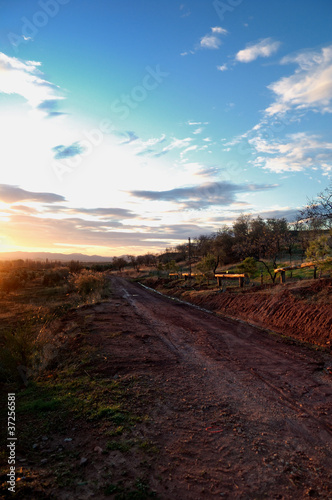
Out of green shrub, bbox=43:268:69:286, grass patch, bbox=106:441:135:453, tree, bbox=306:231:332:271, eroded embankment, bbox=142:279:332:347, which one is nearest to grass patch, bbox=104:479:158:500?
grass patch, bbox=106:441:135:453

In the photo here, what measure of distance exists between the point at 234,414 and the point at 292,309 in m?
8.02

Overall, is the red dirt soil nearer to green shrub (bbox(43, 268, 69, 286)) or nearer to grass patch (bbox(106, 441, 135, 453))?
grass patch (bbox(106, 441, 135, 453))

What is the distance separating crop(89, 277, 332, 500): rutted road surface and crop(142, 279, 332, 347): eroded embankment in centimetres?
137

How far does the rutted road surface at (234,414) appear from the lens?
131 inches

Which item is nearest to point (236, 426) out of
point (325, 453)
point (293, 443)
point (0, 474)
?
point (293, 443)

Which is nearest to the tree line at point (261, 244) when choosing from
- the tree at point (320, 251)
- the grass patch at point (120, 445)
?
the tree at point (320, 251)

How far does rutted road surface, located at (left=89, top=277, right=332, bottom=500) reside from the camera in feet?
10.9

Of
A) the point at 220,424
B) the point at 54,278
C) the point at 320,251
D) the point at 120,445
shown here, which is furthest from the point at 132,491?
the point at 54,278

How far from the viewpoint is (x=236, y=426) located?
446 cm

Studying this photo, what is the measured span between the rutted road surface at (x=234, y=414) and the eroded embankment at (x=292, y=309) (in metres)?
1.37

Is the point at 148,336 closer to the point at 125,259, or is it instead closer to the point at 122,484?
the point at 122,484

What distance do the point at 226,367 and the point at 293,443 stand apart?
10.1 feet

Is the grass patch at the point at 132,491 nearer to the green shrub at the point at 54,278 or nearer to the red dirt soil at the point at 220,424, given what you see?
the red dirt soil at the point at 220,424

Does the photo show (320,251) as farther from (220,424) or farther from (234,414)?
(220,424)
